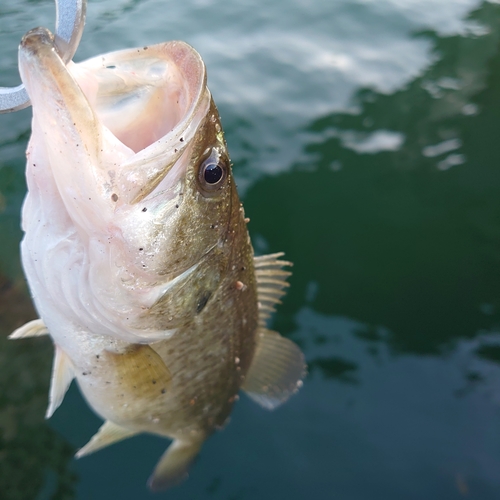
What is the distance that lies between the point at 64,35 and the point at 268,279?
146cm

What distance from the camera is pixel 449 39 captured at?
517cm

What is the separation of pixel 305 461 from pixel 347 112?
10.4 feet

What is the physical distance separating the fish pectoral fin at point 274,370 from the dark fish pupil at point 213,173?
1186mm

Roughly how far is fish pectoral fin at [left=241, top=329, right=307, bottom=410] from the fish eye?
1.16 metres

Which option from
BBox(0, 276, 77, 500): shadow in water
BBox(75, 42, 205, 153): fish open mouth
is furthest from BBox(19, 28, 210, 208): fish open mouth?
BBox(0, 276, 77, 500): shadow in water

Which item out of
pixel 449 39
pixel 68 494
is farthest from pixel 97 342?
pixel 449 39

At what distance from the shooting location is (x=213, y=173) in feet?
4.88

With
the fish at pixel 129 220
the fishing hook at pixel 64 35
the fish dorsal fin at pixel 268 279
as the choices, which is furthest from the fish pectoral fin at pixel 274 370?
the fishing hook at pixel 64 35

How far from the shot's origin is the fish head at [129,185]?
1318 mm

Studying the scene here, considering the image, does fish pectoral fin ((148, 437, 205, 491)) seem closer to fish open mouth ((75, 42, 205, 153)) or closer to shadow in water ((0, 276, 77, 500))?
shadow in water ((0, 276, 77, 500))

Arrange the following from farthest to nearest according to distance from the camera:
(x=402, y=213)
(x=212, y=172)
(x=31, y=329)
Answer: (x=402, y=213) → (x=31, y=329) → (x=212, y=172)

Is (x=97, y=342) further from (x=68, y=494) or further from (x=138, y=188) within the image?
(x=68, y=494)

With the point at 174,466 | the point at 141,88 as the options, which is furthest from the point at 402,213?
the point at 141,88

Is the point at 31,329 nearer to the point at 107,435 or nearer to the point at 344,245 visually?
the point at 107,435
